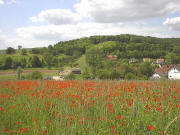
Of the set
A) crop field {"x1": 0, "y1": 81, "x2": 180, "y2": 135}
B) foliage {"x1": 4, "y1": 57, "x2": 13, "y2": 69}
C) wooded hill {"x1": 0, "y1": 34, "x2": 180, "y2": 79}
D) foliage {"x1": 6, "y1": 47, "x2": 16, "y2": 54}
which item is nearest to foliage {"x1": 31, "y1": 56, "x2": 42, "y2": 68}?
wooded hill {"x1": 0, "y1": 34, "x2": 180, "y2": 79}

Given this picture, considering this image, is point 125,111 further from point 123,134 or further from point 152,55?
point 152,55

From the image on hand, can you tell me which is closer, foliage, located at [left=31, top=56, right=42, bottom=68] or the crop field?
the crop field

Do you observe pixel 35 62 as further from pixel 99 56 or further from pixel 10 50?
pixel 99 56

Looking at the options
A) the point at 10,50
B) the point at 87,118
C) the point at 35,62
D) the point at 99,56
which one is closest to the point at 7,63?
the point at 35,62

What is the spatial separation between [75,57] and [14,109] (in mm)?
130640

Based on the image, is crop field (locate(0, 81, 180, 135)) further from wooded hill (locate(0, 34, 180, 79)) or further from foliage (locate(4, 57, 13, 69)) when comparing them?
foliage (locate(4, 57, 13, 69))

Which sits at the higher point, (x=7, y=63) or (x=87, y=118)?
(x=87, y=118)

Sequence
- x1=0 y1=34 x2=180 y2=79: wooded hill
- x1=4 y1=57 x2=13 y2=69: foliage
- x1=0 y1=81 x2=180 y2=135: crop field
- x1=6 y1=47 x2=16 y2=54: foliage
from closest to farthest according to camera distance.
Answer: x1=0 y1=81 x2=180 y2=135: crop field < x1=0 y1=34 x2=180 y2=79: wooded hill < x1=4 y1=57 x2=13 y2=69: foliage < x1=6 y1=47 x2=16 y2=54: foliage

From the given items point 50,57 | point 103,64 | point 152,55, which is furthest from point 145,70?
point 50,57

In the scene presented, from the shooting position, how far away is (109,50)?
14062 cm

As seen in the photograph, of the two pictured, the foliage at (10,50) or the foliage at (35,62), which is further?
the foliage at (10,50)

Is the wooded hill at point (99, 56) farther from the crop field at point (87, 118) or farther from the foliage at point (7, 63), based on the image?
the crop field at point (87, 118)

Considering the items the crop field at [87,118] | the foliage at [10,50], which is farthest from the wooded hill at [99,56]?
the crop field at [87,118]

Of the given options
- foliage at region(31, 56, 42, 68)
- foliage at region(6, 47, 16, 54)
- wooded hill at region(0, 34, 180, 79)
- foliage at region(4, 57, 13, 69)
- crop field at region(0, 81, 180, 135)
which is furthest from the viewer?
foliage at region(6, 47, 16, 54)
